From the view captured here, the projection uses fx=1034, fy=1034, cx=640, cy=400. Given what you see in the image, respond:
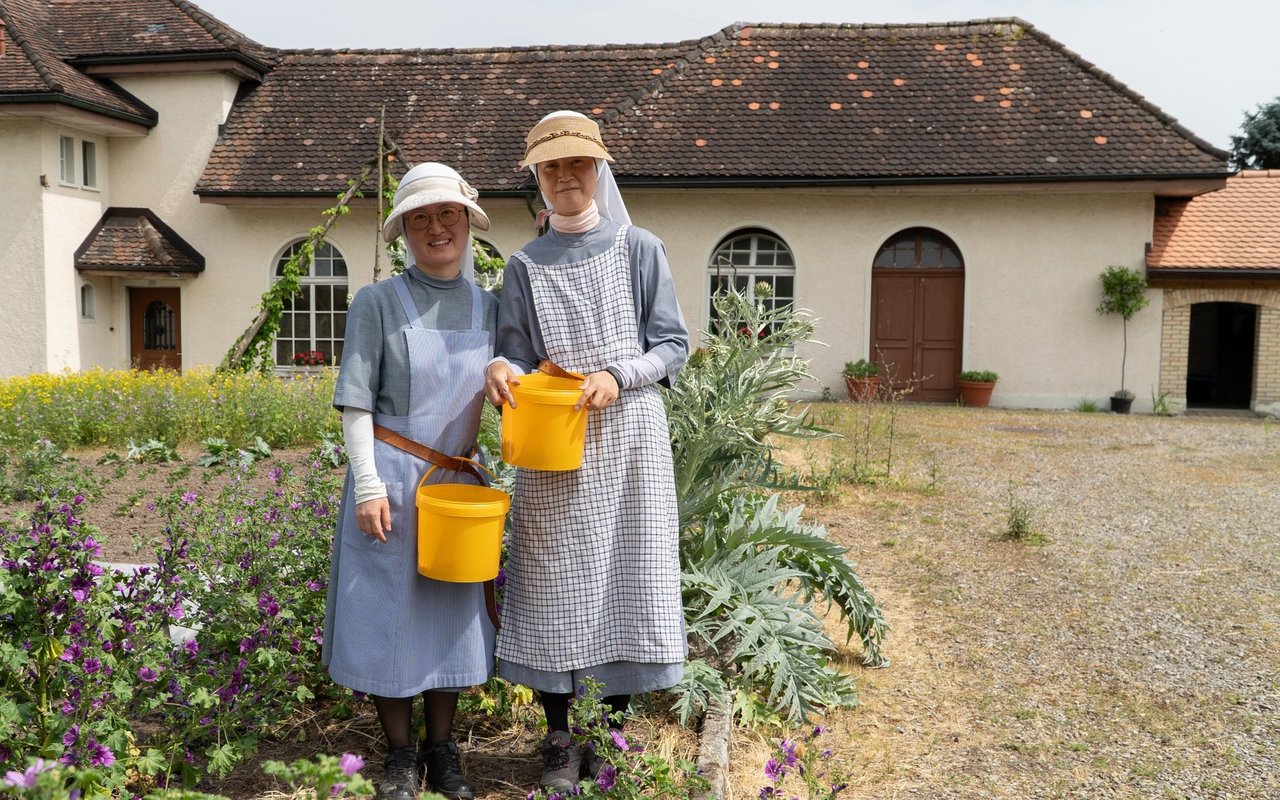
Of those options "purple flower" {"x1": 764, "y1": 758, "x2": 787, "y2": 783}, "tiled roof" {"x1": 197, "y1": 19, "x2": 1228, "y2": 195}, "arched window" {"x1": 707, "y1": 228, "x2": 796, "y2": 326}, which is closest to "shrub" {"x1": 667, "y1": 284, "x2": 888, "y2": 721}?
"purple flower" {"x1": 764, "y1": 758, "x2": 787, "y2": 783}

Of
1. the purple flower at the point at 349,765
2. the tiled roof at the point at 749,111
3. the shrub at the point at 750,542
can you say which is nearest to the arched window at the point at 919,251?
the tiled roof at the point at 749,111

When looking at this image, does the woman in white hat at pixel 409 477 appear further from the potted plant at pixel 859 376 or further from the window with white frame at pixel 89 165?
the window with white frame at pixel 89 165

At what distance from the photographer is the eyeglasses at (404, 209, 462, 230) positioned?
9.22ft

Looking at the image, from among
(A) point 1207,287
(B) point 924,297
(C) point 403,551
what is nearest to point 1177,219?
(A) point 1207,287

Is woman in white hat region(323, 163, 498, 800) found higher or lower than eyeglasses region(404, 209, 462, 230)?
lower

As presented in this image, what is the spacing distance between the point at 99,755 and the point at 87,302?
1594 centimetres

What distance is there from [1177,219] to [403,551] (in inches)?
662

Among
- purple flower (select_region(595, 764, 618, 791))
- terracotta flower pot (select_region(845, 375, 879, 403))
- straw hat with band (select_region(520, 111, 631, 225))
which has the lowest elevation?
purple flower (select_region(595, 764, 618, 791))

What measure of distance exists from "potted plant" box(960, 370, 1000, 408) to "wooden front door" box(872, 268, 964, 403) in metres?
0.38

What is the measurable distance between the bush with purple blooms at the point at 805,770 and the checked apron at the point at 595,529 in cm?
43

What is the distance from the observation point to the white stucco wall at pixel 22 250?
15.1m

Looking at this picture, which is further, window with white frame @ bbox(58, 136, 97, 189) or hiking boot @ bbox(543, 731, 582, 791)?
window with white frame @ bbox(58, 136, 97, 189)

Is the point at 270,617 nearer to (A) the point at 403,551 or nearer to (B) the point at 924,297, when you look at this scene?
(A) the point at 403,551

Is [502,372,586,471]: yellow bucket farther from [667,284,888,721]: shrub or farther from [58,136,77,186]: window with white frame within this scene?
[58,136,77,186]: window with white frame
